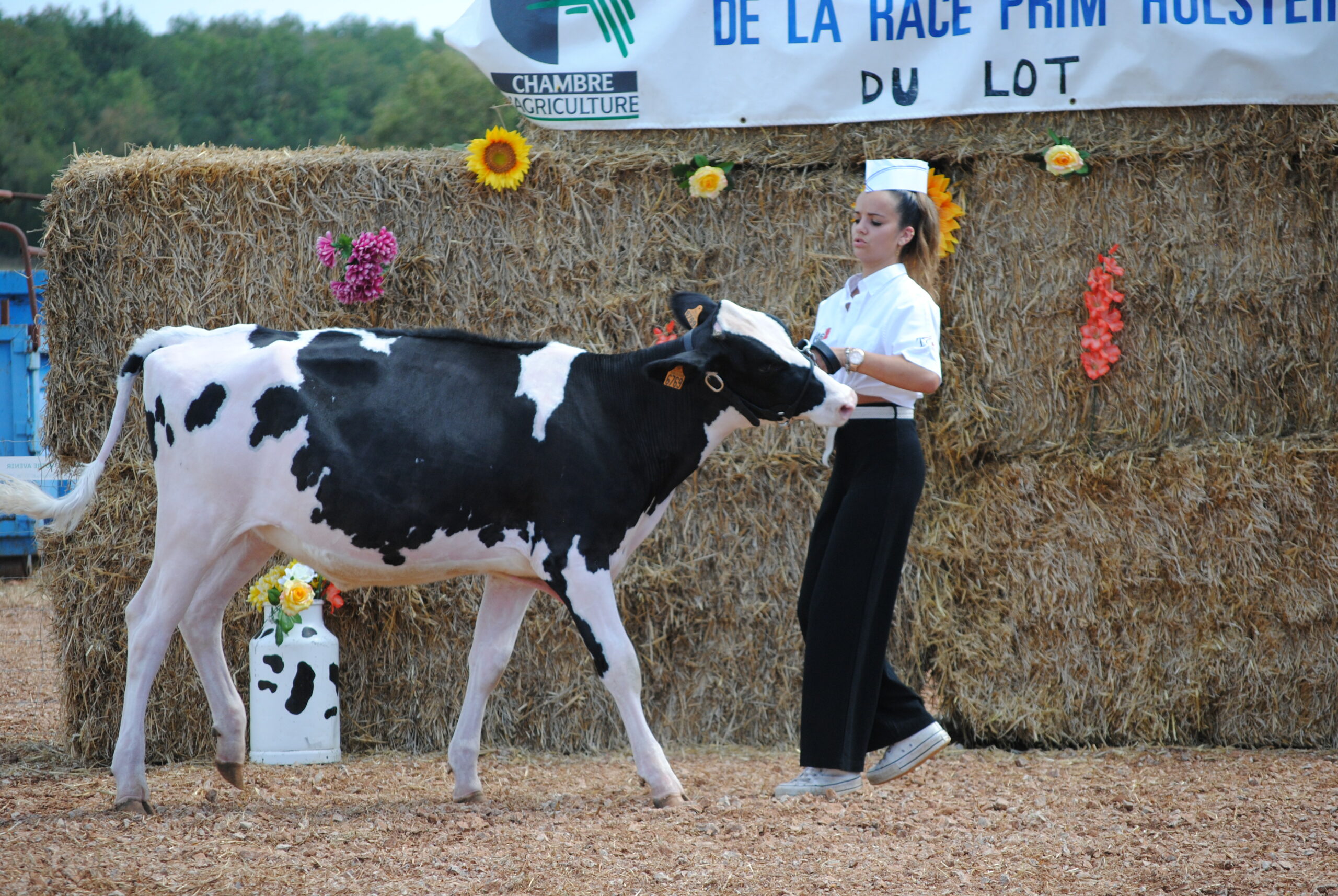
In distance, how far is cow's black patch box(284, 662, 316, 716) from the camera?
5.09 m

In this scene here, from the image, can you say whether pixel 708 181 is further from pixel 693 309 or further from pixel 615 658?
pixel 615 658

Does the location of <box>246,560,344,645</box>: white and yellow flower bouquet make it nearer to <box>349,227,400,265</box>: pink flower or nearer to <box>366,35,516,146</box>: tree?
<box>349,227,400,265</box>: pink flower

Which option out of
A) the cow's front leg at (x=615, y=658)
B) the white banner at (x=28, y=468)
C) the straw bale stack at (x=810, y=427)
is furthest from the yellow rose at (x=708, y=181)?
the white banner at (x=28, y=468)

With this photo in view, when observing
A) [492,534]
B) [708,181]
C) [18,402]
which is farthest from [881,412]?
[18,402]

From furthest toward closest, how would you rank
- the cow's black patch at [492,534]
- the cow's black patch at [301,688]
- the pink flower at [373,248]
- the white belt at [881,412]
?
the pink flower at [373,248] < the cow's black patch at [301,688] < the white belt at [881,412] < the cow's black patch at [492,534]

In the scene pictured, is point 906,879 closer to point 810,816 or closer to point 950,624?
point 810,816

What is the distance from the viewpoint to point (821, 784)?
13.8 feet

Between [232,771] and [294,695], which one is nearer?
[232,771]

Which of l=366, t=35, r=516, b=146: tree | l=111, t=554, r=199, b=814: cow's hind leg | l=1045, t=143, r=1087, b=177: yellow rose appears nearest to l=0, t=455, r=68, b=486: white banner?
l=111, t=554, r=199, b=814: cow's hind leg

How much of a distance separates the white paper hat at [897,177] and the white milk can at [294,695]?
2.85 meters

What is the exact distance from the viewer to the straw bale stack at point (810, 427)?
5.30 metres

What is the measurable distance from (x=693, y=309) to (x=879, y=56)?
72.2 inches

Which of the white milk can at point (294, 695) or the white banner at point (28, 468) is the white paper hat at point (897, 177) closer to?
the white milk can at point (294, 695)

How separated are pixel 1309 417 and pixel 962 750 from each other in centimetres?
211
